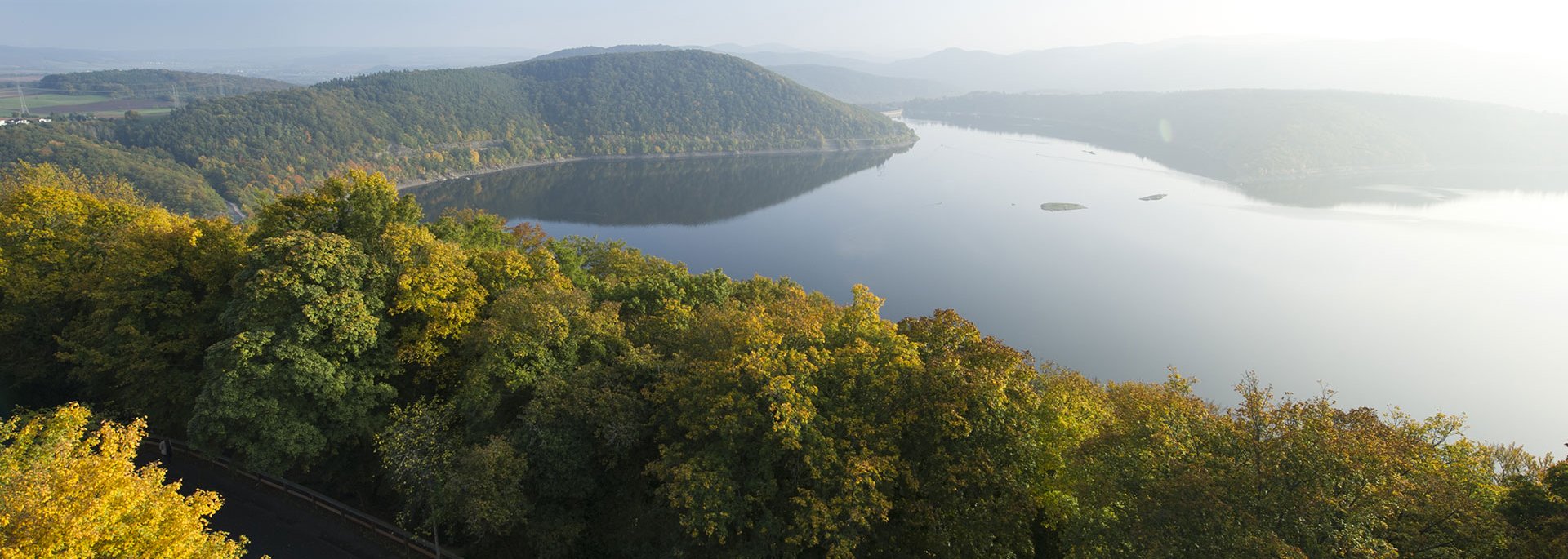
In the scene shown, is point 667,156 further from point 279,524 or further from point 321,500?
point 279,524

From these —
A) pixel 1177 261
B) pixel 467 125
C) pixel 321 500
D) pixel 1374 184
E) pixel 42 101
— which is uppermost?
pixel 42 101

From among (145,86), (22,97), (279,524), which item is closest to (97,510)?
(279,524)

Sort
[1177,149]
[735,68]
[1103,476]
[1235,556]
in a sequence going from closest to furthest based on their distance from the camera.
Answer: [1235,556] → [1103,476] → [1177,149] → [735,68]

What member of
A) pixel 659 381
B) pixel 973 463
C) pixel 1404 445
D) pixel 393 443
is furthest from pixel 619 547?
pixel 1404 445

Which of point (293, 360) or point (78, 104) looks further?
point (78, 104)

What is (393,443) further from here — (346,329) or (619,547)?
(619,547)

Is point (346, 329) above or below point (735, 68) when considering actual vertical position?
below

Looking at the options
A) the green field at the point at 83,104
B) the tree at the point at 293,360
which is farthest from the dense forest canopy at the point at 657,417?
the green field at the point at 83,104
